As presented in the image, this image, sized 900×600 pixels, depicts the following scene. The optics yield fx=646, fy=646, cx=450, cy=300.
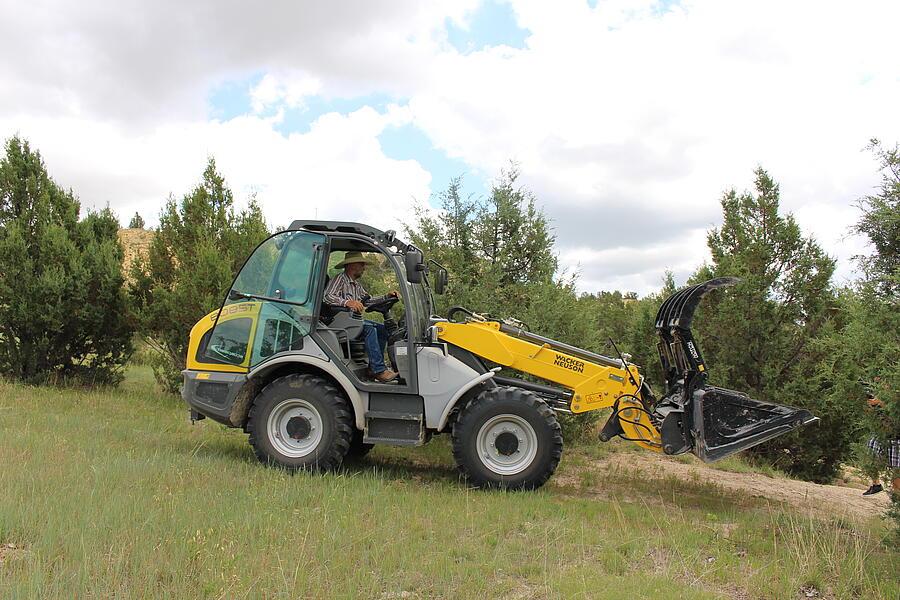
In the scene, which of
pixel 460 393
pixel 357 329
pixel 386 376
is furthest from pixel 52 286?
pixel 460 393

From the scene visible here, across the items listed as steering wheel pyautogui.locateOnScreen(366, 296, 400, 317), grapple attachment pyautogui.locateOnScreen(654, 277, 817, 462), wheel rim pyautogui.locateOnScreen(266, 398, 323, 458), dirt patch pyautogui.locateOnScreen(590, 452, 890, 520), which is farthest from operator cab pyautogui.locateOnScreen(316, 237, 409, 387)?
dirt patch pyautogui.locateOnScreen(590, 452, 890, 520)

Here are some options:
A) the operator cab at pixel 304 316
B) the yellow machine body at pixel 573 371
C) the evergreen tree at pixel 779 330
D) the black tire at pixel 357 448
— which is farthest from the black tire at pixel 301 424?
the evergreen tree at pixel 779 330

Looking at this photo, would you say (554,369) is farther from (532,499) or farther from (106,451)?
(106,451)

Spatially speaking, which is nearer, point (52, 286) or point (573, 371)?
point (573, 371)

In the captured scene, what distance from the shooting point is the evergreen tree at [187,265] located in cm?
1118

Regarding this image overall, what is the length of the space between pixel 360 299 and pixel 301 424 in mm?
1517

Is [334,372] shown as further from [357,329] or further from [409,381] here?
[409,381]

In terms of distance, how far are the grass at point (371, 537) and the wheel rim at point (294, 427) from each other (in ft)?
1.34

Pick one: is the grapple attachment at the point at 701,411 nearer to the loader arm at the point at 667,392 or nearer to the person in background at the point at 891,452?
the loader arm at the point at 667,392

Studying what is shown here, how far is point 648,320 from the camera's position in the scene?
15188 mm

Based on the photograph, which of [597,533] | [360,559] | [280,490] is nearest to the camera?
[360,559]

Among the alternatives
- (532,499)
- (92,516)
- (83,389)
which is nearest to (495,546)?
(532,499)

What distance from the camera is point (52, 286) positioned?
36.0 feet

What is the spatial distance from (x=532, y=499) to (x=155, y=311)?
26.9 feet
